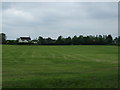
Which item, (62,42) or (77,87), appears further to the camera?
(62,42)

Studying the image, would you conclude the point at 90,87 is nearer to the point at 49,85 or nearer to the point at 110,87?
the point at 110,87

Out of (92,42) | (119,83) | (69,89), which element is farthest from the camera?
(92,42)

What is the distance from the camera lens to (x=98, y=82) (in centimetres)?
909

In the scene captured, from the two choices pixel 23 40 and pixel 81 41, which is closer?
pixel 81 41

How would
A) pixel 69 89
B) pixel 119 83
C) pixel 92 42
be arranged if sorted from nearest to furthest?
1. pixel 69 89
2. pixel 119 83
3. pixel 92 42

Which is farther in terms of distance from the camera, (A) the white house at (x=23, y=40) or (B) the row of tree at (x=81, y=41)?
(A) the white house at (x=23, y=40)

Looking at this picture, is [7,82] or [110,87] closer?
[110,87]

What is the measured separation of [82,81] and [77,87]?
3.16 ft

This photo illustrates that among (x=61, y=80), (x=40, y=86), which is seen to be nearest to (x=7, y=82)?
(x=40, y=86)

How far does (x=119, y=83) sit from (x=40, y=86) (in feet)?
9.81

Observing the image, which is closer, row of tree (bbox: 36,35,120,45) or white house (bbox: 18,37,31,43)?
row of tree (bbox: 36,35,120,45)

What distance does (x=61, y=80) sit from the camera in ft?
30.9

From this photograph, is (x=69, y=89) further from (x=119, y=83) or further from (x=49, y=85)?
(x=119, y=83)

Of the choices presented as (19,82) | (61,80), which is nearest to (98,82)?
(61,80)
